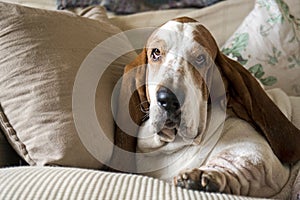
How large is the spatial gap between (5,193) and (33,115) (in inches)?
11.5

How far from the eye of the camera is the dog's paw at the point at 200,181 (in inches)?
34.2

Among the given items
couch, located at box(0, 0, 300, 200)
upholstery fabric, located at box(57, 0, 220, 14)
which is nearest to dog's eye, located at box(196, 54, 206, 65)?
couch, located at box(0, 0, 300, 200)

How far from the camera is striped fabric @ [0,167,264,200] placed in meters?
0.77

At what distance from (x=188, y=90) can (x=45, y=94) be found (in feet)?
0.99

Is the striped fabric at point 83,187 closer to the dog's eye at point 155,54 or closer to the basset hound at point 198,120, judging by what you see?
Answer: the basset hound at point 198,120

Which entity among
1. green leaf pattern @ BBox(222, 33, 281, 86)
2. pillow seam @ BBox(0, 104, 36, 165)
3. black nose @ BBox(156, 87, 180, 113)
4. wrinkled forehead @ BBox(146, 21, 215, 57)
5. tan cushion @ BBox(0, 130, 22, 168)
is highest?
wrinkled forehead @ BBox(146, 21, 215, 57)

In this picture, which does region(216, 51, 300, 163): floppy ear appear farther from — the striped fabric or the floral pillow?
the floral pillow

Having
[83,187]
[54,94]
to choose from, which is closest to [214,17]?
[54,94]

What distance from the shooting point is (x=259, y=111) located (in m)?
1.07

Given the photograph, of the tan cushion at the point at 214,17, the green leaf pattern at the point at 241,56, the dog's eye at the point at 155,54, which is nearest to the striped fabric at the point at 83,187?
the dog's eye at the point at 155,54

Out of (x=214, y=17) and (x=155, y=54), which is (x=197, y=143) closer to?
(x=155, y=54)

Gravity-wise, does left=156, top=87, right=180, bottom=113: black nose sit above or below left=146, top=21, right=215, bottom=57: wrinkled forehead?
below

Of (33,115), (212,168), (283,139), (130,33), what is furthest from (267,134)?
(130,33)

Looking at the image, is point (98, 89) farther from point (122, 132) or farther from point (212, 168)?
point (212, 168)
